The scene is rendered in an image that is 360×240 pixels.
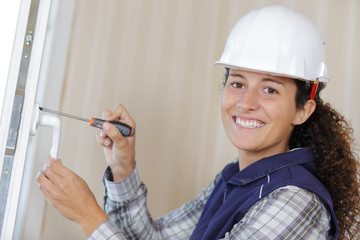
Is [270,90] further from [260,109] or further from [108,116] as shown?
[108,116]

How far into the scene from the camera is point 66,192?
41.7 inches

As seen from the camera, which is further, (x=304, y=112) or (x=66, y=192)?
(x=304, y=112)

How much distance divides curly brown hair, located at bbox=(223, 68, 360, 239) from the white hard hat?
72 mm

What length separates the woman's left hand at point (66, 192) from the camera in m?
1.06

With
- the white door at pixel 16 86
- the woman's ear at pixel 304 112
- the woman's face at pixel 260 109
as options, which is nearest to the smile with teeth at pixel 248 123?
the woman's face at pixel 260 109

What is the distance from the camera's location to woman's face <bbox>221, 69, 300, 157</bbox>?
1.28 metres

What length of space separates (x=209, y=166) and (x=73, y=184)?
4.06 ft

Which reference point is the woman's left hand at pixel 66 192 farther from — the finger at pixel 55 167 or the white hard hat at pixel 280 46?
the white hard hat at pixel 280 46

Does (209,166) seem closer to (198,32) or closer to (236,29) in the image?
(198,32)

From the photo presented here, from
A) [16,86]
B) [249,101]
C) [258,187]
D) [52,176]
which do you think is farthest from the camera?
[249,101]

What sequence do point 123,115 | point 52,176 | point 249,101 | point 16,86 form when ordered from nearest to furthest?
1. point 16,86
2. point 52,176
3. point 249,101
4. point 123,115

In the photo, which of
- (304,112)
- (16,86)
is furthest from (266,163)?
(16,86)

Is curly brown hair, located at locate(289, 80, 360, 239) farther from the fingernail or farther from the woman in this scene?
the fingernail

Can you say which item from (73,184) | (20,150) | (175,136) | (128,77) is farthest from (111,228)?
(175,136)
